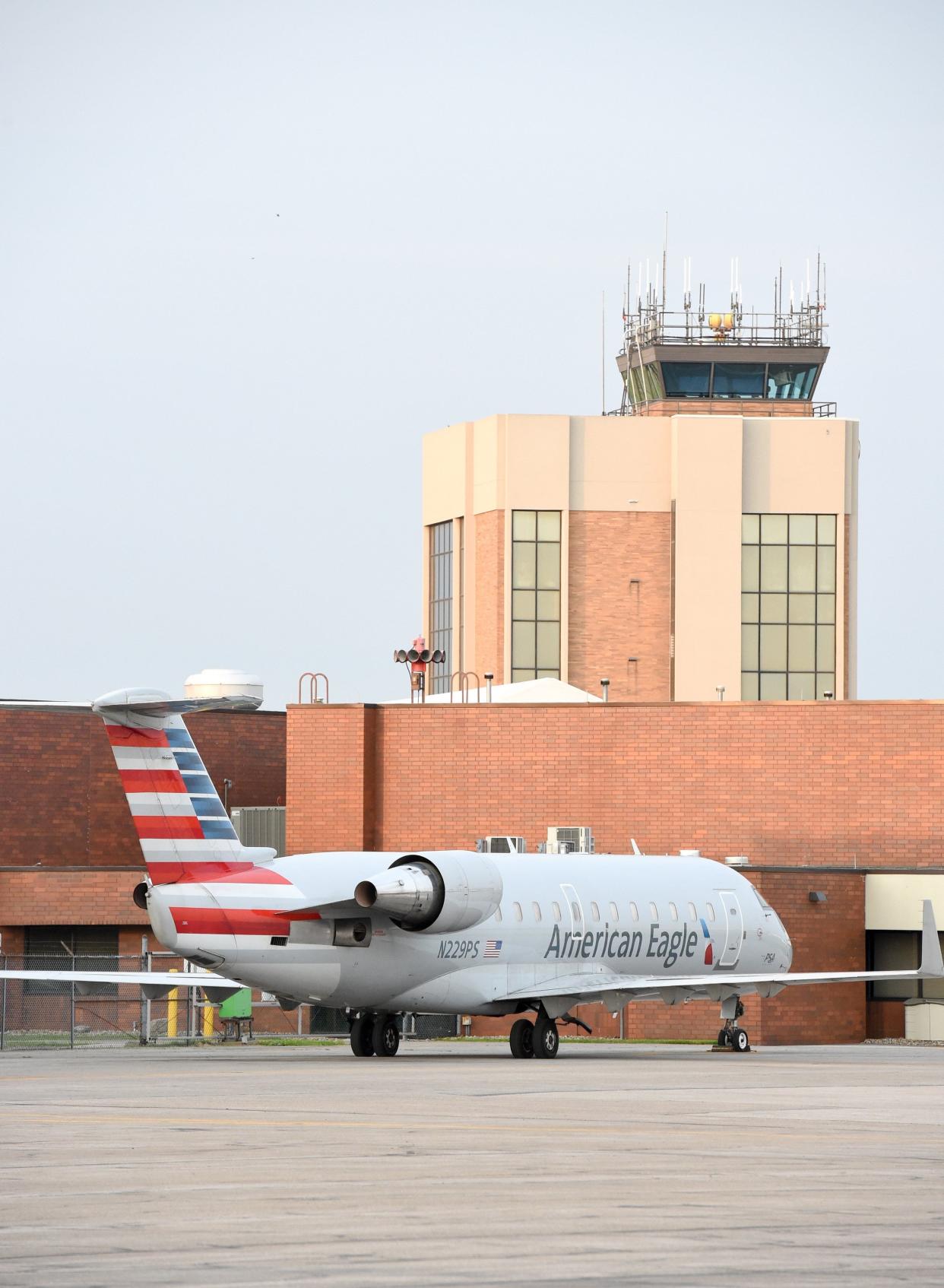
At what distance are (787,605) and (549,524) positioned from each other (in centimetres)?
1171

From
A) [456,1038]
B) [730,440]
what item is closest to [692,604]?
[730,440]

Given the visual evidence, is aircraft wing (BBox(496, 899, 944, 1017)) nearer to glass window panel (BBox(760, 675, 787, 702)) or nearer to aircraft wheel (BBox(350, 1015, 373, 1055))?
aircraft wheel (BBox(350, 1015, 373, 1055))

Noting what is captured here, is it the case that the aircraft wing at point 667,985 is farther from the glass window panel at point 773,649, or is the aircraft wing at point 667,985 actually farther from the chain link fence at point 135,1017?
the glass window panel at point 773,649

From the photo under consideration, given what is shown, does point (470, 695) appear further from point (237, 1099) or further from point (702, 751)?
point (237, 1099)

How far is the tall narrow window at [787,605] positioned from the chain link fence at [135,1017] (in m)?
42.5

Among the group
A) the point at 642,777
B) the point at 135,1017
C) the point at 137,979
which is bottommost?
the point at 135,1017

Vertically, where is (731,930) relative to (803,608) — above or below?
below

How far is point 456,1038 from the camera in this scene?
5334 centimetres

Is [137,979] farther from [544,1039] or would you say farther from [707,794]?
[707,794]

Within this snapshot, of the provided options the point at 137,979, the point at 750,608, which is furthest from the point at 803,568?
the point at 137,979

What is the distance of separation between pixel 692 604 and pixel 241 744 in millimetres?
27525

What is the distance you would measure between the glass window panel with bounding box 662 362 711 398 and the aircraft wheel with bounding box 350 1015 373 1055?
63.5 metres

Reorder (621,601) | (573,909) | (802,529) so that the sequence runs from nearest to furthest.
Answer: (573,909), (621,601), (802,529)

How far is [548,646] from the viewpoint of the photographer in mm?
95688
